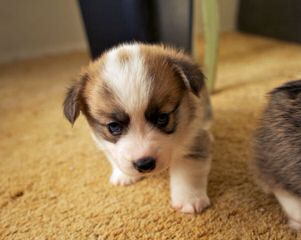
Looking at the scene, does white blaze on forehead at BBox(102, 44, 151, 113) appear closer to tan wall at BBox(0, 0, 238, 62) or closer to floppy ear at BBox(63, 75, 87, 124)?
floppy ear at BBox(63, 75, 87, 124)

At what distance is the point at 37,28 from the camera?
389cm

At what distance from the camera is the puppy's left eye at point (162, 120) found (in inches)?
46.3

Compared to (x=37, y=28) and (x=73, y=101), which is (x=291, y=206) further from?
(x=37, y=28)

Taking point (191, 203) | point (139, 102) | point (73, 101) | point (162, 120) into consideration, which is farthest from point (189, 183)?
point (73, 101)

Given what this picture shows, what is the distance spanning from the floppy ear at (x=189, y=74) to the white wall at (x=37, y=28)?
2.99m

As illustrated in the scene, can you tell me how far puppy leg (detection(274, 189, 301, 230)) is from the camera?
3.50 ft

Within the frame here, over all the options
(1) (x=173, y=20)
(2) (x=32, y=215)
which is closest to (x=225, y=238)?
(2) (x=32, y=215)

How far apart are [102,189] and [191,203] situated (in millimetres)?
411

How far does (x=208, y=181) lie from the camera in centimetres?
146

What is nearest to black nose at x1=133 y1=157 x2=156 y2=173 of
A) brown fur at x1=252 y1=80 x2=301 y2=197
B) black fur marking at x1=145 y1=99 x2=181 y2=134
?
black fur marking at x1=145 y1=99 x2=181 y2=134

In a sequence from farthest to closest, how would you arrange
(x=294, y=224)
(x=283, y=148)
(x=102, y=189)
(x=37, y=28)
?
(x=37, y=28), (x=102, y=189), (x=294, y=224), (x=283, y=148)

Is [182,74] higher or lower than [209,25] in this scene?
higher

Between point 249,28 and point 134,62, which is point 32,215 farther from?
point 249,28

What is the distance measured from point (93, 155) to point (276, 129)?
3.27 ft
